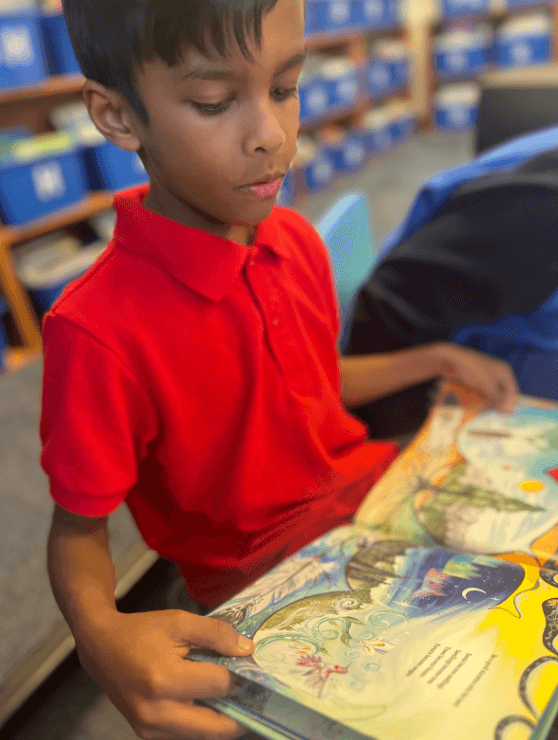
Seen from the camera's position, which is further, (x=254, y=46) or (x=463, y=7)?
(x=463, y=7)

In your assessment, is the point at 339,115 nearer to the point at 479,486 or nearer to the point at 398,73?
the point at 398,73

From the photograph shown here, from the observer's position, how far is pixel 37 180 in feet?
6.68

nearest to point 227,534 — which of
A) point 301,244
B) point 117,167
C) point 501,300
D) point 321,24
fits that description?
point 301,244

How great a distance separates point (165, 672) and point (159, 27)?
40cm

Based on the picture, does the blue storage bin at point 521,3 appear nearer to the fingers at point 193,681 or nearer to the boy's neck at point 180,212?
the boy's neck at point 180,212

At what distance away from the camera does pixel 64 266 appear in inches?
86.2

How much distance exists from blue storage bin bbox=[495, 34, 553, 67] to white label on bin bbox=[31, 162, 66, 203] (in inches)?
131

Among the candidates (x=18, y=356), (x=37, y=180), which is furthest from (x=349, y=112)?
(x=18, y=356)

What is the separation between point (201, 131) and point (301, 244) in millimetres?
261

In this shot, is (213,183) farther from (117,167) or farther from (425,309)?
(117,167)

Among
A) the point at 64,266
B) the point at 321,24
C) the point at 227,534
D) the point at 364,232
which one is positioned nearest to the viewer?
the point at 227,534

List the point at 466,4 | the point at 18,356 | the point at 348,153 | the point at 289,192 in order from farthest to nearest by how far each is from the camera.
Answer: the point at 466,4, the point at 348,153, the point at 289,192, the point at 18,356

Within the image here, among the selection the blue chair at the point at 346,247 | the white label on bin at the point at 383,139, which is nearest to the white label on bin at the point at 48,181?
the blue chair at the point at 346,247

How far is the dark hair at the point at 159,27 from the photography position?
361mm
